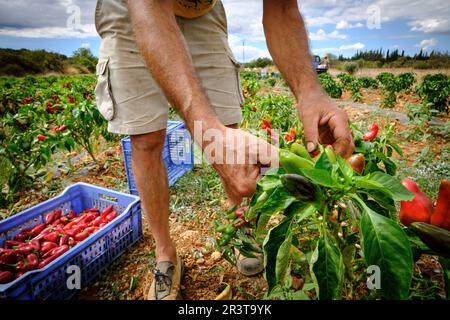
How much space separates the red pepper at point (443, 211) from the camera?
81 cm

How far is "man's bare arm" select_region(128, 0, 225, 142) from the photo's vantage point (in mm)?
869

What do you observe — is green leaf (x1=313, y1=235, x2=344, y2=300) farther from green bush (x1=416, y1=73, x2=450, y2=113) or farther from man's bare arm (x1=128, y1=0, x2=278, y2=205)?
green bush (x1=416, y1=73, x2=450, y2=113)

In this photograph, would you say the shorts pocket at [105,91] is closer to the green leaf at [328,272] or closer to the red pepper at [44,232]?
the red pepper at [44,232]

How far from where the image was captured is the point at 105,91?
57.2 inches

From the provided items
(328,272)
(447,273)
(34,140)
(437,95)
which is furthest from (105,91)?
(437,95)

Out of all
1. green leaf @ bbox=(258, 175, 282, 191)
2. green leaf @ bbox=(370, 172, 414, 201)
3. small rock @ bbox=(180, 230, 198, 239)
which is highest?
green leaf @ bbox=(258, 175, 282, 191)

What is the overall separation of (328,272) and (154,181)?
1.00 m

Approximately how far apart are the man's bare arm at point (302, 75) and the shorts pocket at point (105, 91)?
80cm

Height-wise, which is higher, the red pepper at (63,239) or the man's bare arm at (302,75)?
the man's bare arm at (302,75)

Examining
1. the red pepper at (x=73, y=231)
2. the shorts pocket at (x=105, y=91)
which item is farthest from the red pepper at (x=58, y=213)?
the shorts pocket at (x=105, y=91)

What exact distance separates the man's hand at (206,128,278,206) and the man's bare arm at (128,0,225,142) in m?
0.09

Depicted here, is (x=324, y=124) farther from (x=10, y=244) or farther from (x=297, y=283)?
(x=10, y=244)

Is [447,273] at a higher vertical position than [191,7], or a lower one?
lower

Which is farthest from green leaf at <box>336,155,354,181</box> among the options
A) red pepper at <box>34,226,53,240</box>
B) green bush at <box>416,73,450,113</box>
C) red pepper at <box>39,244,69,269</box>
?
green bush at <box>416,73,450,113</box>
